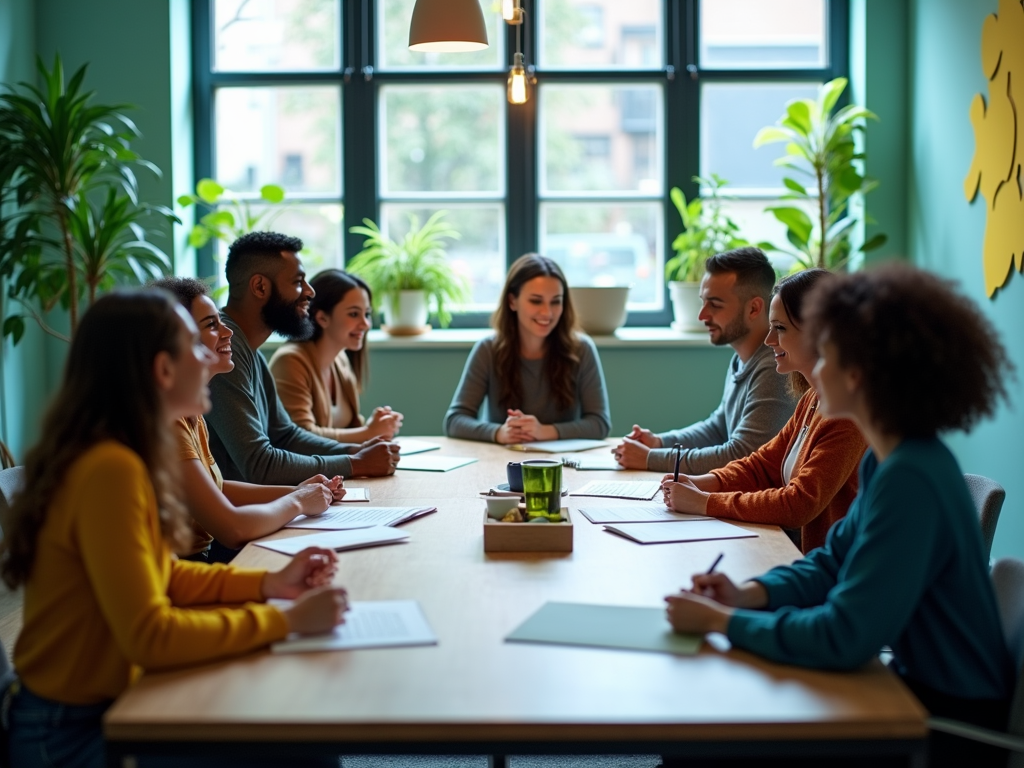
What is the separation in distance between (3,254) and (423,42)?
2.15 meters

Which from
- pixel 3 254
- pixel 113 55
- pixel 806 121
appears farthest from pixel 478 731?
pixel 113 55

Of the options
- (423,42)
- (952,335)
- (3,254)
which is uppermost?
(423,42)

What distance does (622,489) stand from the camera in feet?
8.99

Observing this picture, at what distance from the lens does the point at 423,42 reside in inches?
121

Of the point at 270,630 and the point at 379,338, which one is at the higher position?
the point at 379,338

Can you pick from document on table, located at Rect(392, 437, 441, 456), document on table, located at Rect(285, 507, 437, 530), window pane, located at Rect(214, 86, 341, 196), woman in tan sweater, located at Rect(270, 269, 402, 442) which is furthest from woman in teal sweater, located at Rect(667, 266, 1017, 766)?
window pane, located at Rect(214, 86, 341, 196)

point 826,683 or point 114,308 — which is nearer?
point 826,683

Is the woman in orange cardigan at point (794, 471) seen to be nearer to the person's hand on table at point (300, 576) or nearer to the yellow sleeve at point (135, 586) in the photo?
the person's hand on table at point (300, 576)

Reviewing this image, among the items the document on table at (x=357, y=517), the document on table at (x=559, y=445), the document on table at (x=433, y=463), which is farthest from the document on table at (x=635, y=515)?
the document on table at (x=559, y=445)

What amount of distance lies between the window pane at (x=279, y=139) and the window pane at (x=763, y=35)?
1866mm

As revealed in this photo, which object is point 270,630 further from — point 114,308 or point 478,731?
point 114,308

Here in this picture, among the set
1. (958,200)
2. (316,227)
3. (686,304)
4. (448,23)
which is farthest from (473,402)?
(958,200)

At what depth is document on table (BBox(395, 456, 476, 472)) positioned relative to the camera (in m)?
3.11

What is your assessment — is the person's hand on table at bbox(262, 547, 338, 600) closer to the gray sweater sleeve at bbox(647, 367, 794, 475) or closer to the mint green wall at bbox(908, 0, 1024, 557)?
the gray sweater sleeve at bbox(647, 367, 794, 475)
